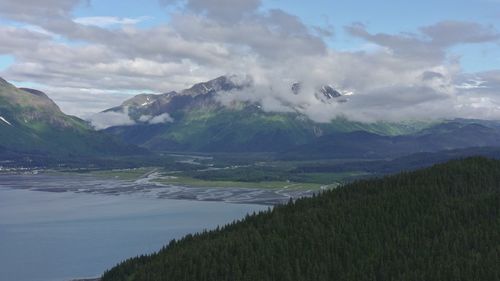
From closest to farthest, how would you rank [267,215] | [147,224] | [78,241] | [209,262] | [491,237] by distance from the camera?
[209,262]
[491,237]
[267,215]
[78,241]
[147,224]

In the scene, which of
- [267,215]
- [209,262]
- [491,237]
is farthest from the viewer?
[267,215]

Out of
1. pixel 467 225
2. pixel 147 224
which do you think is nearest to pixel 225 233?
pixel 467 225

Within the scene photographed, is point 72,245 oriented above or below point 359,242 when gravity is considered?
below

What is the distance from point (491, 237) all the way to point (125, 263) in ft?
239

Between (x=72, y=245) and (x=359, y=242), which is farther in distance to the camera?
(x=72, y=245)

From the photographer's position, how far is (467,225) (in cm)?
13400

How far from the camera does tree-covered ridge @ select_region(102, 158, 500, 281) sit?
113750 mm

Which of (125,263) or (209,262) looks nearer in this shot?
(209,262)

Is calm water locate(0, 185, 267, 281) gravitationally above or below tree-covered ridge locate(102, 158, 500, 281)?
below

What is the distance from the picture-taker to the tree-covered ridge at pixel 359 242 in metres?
114

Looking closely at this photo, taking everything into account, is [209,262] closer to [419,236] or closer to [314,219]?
[314,219]

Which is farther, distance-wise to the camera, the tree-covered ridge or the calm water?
the calm water

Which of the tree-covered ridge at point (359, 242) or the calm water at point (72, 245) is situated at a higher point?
the tree-covered ridge at point (359, 242)

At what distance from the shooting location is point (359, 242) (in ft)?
417
